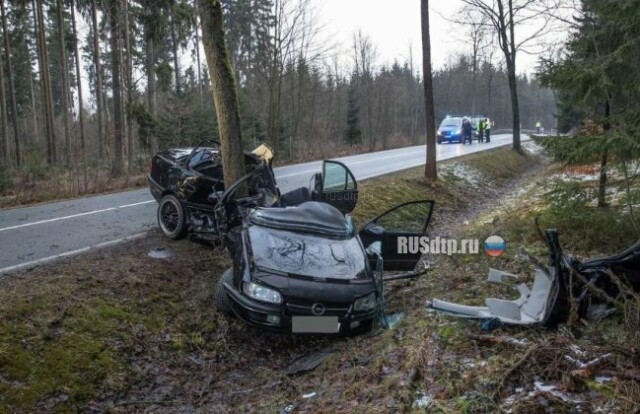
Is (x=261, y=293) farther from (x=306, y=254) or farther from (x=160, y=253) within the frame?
(x=160, y=253)

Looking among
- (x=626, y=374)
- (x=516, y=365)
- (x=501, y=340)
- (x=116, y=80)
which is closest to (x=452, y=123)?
(x=116, y=80)

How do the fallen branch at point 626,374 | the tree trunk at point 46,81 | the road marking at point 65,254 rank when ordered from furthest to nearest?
the tree trunk at point 46,81
the road marking at point 65,254
the fallen branch at point 626,374

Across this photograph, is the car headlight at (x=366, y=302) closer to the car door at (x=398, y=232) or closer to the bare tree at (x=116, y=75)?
the car door at (x=398, y=232)

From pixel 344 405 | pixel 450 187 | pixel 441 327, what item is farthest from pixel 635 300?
pixel 450 187

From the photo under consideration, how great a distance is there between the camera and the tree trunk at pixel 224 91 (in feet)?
28.2

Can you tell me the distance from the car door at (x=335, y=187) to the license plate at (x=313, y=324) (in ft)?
10.1

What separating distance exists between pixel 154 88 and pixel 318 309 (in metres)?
25.6

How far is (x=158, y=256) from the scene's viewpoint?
26.9ft

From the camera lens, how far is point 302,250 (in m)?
6.16

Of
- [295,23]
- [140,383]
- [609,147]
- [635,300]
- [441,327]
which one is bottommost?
[140,383]

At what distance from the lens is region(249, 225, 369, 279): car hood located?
587 cm

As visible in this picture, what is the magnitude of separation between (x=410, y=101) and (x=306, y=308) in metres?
60.0

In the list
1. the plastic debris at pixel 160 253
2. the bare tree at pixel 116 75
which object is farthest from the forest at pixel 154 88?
the plastic debris at pixel 160 253

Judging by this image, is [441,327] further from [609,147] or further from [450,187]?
[450,187]
